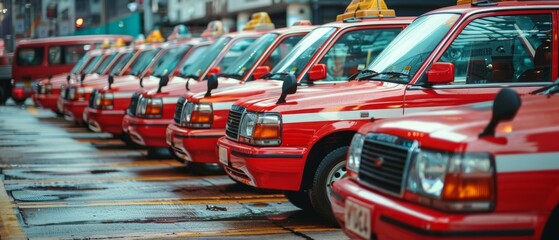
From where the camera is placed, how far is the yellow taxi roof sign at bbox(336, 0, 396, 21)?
33.3 feet

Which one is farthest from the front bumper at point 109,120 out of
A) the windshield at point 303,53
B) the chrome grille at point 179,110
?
the windshield at point 303,53

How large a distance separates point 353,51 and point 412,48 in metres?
2.19

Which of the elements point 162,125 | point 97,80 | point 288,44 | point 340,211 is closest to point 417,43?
point 340,211

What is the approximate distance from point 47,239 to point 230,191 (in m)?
2.96

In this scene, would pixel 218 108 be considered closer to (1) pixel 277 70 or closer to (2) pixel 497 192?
(1) pixel 277 70

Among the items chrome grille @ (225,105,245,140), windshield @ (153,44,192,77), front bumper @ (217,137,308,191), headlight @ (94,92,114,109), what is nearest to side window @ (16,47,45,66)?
windshield @ (153,44,192,77)

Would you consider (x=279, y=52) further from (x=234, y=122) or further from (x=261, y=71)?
(x=234, y=122)

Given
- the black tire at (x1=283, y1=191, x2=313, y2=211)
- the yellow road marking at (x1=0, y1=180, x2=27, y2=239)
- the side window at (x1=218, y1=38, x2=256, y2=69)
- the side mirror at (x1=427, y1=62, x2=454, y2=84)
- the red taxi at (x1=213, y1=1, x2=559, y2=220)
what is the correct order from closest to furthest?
the side mirror at (x1=427, y1=62, x2=454, y2=84), the red taxi at (x1=213, y1=1, x2=559, y2=220), the yellow road marking at (x1=0, y1=180, x2=27, y2=239), the black tire at (x1=283, y1=191, x2=313, y2=211), the side window at (x1=218, y1=38, x2=256, y2=69)

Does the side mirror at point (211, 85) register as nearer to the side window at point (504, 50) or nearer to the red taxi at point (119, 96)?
the side window at point (504, 50)

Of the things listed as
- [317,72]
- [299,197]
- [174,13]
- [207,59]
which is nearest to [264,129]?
[299,197]

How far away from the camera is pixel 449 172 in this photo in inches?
183

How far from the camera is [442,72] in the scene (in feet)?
23.0

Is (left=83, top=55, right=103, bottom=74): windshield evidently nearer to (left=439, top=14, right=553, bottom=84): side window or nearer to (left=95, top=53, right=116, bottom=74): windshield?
(left=95, top=53, right=116, bottom=74): windshield

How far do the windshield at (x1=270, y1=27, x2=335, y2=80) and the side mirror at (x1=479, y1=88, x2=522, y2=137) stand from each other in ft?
16.1
